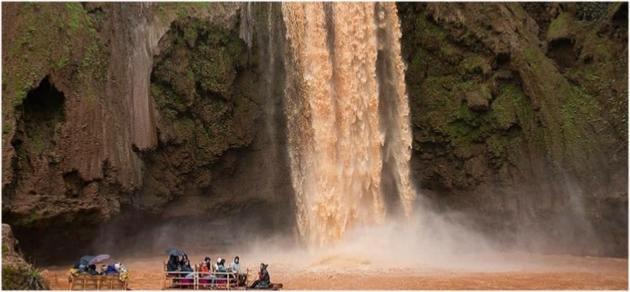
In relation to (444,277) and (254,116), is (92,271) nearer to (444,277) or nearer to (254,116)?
(444,277)

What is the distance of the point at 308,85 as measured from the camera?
79.0 ft

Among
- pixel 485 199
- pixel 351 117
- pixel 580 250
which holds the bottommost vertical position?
pixel 580 250

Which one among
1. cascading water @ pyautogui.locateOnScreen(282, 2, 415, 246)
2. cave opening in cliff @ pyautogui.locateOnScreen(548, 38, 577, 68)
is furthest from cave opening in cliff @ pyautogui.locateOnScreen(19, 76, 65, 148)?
cave opening in cliff @ pyautogui.locateOnScreen(548, 38, 577, 68)

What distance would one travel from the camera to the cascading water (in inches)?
927

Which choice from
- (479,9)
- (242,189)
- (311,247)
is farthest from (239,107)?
(479,9)

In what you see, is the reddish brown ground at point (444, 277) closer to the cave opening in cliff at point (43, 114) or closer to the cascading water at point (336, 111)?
the cascading water at point (336, 111)

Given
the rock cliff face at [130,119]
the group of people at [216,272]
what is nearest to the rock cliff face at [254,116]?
the rock cliff face at [130,119]

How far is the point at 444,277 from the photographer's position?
18016 mm

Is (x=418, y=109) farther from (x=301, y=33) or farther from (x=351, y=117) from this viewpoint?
(x=301, y=33)

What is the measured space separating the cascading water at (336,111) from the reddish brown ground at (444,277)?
3.45m

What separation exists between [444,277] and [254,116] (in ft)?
35.5

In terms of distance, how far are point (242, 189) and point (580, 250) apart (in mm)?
12204

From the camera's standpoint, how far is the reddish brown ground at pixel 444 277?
16.5 m

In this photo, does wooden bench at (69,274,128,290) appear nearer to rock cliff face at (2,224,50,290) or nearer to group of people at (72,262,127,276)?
group of people at (72,262,127,276)
